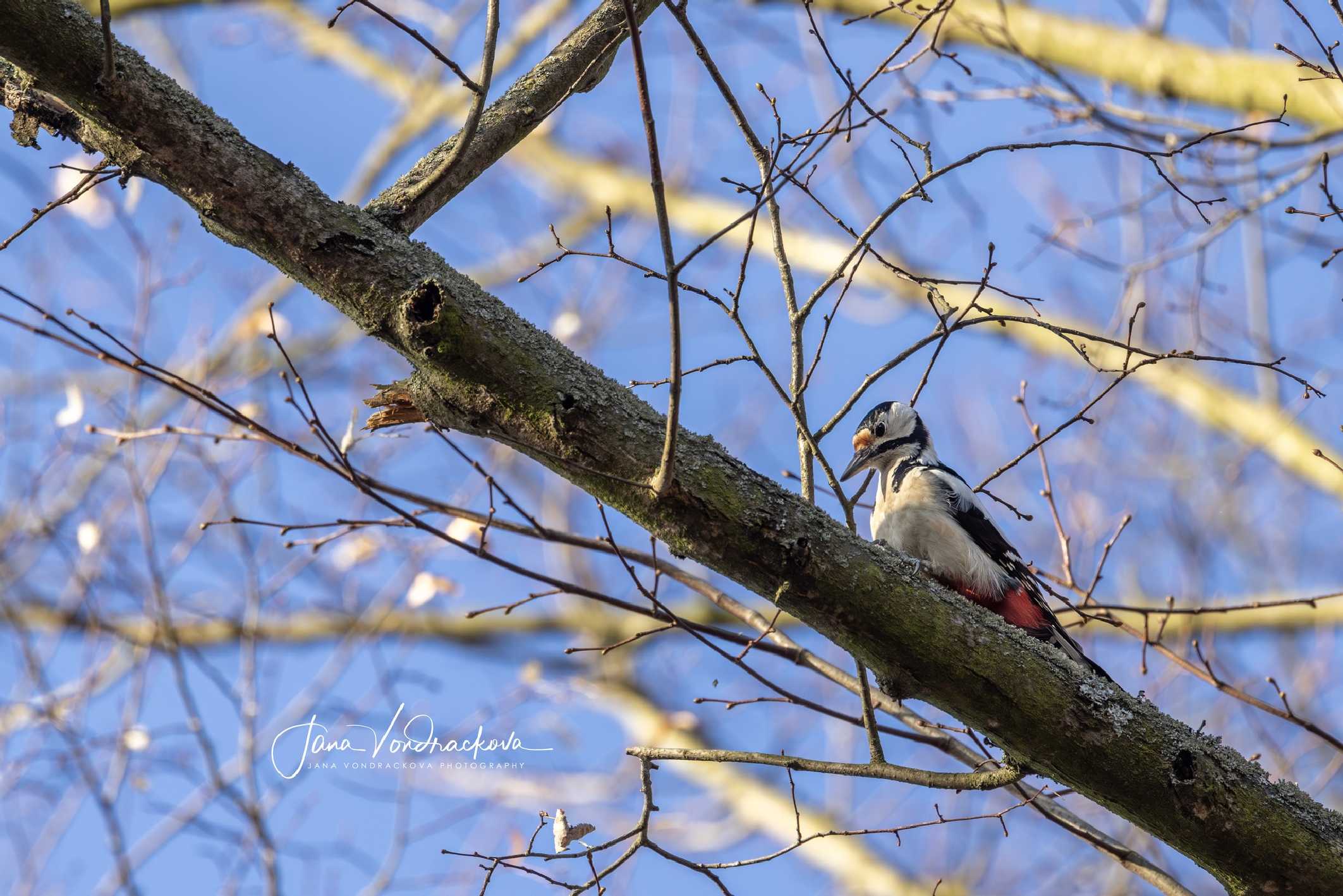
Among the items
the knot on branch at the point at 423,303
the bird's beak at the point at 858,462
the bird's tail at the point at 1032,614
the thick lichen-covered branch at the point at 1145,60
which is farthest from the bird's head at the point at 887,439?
the knot on branch at the point at 423,303

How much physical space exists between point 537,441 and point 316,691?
4087 millimetres

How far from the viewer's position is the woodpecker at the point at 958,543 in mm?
3615

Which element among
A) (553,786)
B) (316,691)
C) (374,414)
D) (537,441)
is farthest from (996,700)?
(553,786)

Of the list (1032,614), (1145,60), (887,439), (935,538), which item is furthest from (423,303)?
(1145,60)

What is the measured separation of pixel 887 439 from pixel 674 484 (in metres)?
2.57

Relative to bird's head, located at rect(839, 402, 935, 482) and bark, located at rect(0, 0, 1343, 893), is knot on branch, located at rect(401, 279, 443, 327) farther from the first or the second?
bird's head, located at rect(839, 402, 935, 482)

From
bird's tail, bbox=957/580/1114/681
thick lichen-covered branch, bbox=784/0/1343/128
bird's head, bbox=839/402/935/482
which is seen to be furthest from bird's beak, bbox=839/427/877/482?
thick lichen-covered branch, bbox=784/0/1343/128

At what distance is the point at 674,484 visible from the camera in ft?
7.27

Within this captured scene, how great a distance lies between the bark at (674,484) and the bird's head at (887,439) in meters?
2.25

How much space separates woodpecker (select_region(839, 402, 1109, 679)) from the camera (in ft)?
11.9

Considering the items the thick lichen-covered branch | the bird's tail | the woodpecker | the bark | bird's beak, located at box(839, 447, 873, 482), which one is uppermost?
the thick lichen-covered branch

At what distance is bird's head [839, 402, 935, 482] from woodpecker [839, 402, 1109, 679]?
0.64 ft

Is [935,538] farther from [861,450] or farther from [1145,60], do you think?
[1145,60]

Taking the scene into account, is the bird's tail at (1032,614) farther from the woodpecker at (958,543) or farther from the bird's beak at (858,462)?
the bird's beak at (858,462)
